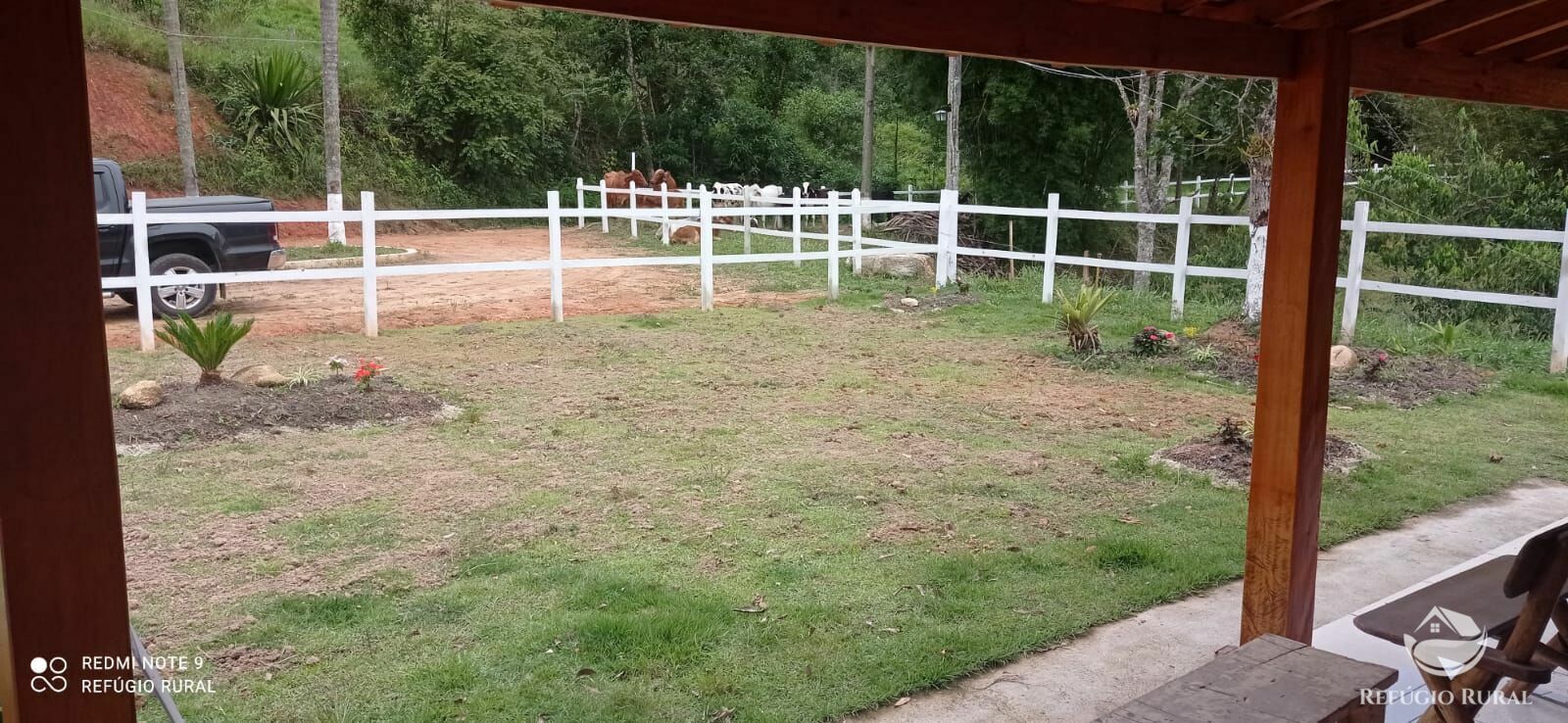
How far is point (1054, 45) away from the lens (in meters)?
3.04

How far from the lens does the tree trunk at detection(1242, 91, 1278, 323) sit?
1005 centimetres

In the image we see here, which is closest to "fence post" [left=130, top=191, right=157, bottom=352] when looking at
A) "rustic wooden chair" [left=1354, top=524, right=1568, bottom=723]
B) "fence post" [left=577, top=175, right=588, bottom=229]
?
"rustic wooden chair" [left=1354, top=524, right=1568, bottom=723]

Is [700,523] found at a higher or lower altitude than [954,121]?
lower

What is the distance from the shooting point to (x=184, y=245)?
1076 centimetres

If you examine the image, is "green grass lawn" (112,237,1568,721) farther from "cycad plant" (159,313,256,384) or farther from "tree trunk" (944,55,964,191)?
"tree trunk" (944,55,964,191)

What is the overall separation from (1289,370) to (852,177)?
107ft

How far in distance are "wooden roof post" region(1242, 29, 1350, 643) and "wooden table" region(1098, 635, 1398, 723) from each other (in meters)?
0.87

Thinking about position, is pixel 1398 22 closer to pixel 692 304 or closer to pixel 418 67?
pixel 692 304

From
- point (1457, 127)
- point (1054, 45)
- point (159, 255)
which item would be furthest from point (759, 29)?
point (1457, 127)

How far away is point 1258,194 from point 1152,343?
2.02m

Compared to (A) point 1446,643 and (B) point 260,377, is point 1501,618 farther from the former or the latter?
(B) point 260,377

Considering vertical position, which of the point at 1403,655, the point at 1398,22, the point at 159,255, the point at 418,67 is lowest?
the point at 1403,655

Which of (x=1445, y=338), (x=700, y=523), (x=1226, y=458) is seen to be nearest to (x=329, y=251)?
(x=700, y=523)

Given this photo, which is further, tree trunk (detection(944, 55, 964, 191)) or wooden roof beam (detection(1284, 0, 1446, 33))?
tree trunk (detection(944, 55, 964, 191))
